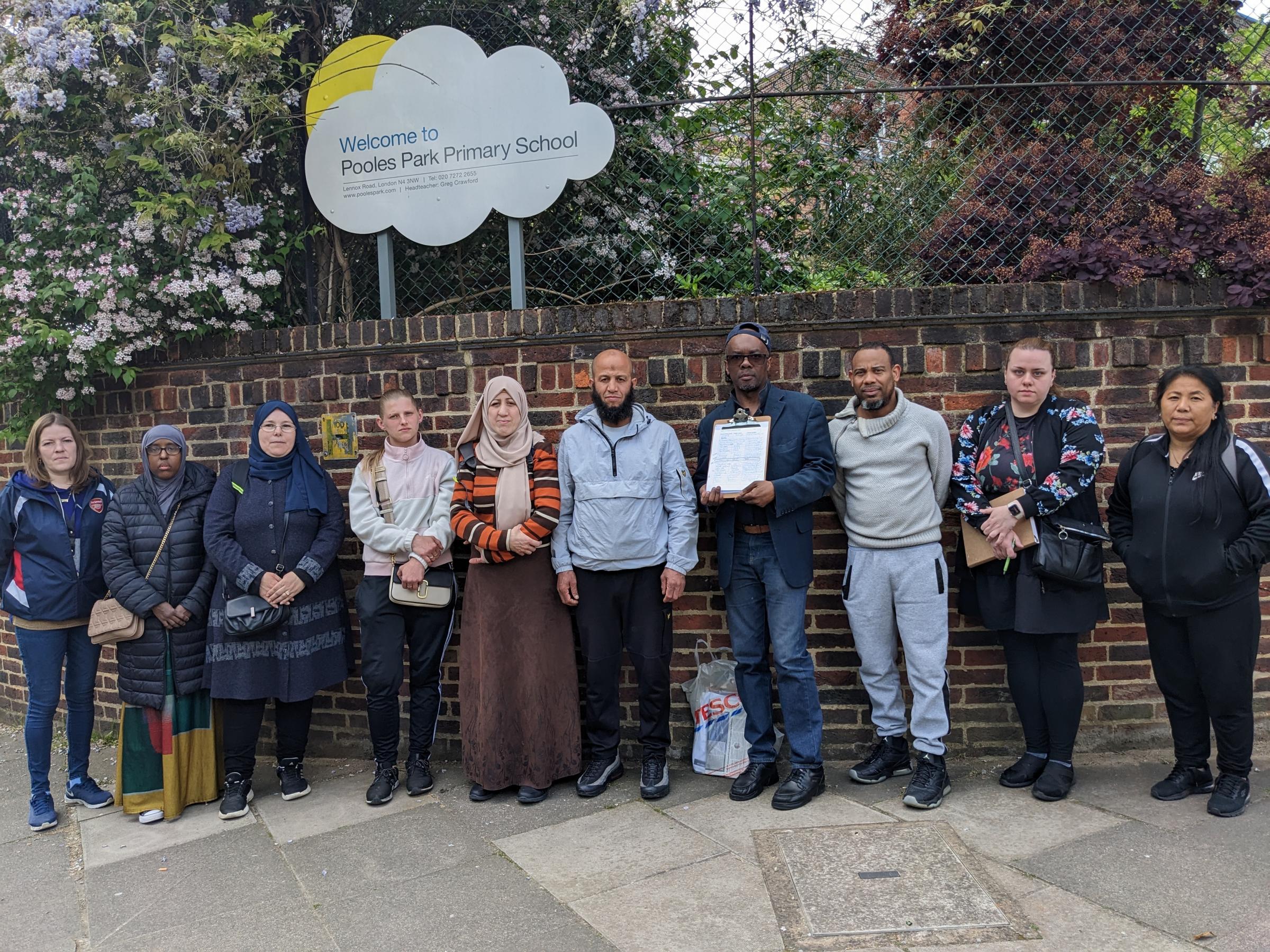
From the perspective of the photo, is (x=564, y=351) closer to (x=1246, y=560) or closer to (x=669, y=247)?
(x=669, y=247)

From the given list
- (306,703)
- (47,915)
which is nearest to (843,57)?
(306,703)

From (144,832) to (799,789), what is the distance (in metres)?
2.99

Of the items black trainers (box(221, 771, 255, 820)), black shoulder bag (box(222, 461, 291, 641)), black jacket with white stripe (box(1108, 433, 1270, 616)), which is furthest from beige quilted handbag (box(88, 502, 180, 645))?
black jacket with white stripe (box(1108, 433, 1270, 616))

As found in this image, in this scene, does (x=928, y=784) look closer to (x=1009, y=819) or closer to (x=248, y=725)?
(x=1009, y=819)

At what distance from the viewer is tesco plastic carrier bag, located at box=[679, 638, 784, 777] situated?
4.59 meters

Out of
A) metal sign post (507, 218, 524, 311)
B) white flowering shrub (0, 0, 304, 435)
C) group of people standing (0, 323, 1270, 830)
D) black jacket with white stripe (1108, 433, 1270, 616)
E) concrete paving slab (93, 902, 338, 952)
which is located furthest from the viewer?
metal sign post (507, 218, 524, 311)

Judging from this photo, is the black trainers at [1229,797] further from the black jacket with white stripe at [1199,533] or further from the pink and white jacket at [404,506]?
the pink and white jacket at [404,506]

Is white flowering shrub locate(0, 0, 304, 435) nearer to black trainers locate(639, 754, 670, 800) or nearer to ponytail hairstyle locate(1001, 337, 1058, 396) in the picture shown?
black trainers locate(639, 754, 670, 800)

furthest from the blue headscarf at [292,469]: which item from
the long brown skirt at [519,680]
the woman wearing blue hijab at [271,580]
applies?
the long brown skirt at [519,680]

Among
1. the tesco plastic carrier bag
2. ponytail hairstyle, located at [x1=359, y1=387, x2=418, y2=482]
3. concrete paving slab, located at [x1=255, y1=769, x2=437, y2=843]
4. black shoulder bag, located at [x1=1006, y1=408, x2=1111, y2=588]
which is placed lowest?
concrete paving slab, located at [x1=255, y1=769, x2=437, y2=843]

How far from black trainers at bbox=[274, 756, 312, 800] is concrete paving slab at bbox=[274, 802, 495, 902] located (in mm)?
526

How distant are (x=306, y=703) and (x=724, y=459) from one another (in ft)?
7.96

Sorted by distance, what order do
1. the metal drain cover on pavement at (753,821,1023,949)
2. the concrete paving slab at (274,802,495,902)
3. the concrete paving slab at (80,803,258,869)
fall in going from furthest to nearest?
the concrete paving slab at (80,803,258,869), the concrete paving slab at (274,802,495,902), the metal drain cover on pavement at (753,821,1023,949)

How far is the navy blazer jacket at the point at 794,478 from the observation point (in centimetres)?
413
